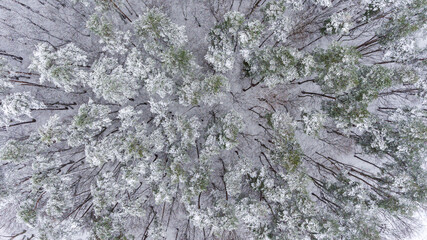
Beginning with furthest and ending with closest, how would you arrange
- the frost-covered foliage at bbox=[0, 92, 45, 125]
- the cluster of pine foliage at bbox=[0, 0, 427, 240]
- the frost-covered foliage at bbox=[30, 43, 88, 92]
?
the frost-covered foliage at bbox=[0, 92, 45, 125], the cluster of pine foliage at bbox=[0, 0, 427, 240], the frost-covered foliage at bbox=[30, 43, 88, 92]

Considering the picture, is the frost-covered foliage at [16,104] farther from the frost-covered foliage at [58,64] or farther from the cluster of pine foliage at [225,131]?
the frost-covered foliage at [58,64]

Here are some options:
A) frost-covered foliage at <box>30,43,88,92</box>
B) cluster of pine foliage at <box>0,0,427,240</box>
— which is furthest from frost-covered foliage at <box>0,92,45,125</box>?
frost-covered foliage at <box>30,43,88,92</box>

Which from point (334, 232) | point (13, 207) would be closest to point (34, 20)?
point (13, 207)

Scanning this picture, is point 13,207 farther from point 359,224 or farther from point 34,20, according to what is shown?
point 359,224

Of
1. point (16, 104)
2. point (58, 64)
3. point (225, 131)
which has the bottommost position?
point (225, 131)

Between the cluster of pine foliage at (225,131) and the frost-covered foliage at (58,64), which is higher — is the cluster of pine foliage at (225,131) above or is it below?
below

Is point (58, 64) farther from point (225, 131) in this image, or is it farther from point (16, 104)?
point (225, 131)

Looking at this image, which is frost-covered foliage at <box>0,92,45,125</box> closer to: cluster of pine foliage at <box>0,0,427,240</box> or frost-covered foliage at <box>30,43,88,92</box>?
cluster of pine foliage at <box>0,0,427,240</box>

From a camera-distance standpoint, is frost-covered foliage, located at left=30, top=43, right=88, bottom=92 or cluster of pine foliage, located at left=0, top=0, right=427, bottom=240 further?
cluster of pine foliage, located at left=0, top=0, right=427, bottom=240

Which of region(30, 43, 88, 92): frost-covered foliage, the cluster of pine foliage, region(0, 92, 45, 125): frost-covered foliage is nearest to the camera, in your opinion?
region(30, 43, 88, 92): frost-covered foliage

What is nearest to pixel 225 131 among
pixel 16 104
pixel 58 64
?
pixel 58 64

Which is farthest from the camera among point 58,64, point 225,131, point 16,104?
point 225,131

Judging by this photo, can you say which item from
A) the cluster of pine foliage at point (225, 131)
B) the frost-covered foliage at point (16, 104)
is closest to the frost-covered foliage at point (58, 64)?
the cluster of pine foliage at point (225, 131)
